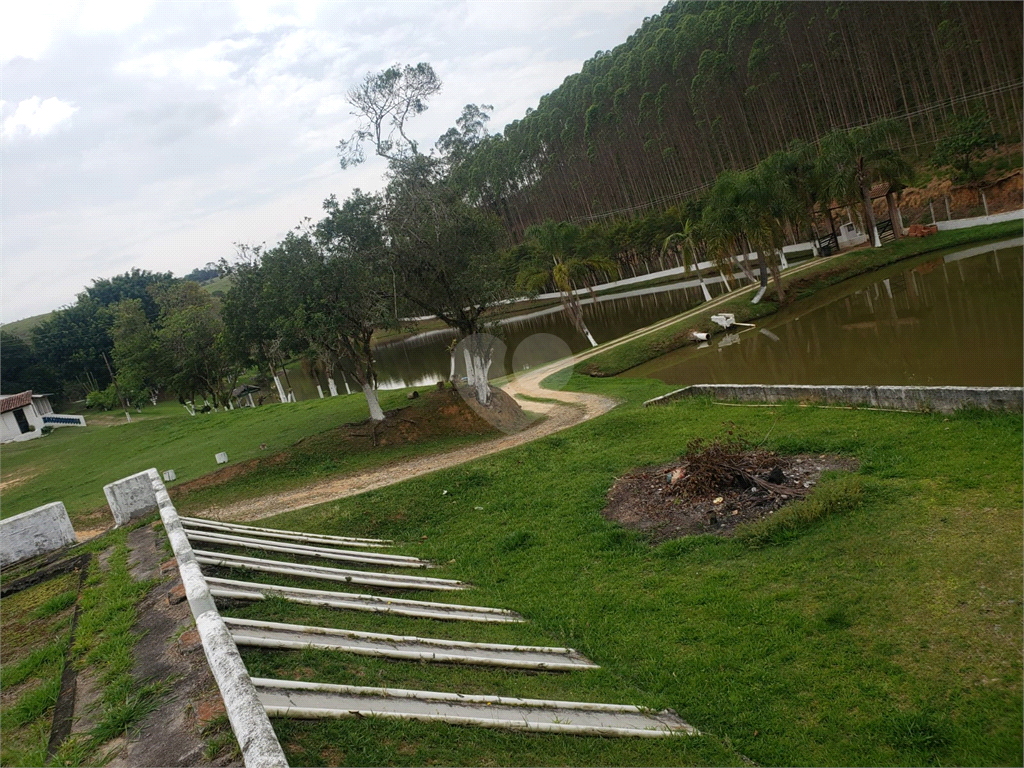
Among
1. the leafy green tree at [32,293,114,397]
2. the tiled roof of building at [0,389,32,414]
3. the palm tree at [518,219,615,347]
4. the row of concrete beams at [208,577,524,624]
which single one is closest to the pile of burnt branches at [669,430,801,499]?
the row of concrete beams at [208,577,524,624]

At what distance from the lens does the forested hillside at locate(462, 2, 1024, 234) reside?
46906 mm

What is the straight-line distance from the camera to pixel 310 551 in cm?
948

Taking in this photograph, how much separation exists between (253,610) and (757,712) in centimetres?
465

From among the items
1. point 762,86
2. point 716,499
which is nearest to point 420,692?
point 716,499

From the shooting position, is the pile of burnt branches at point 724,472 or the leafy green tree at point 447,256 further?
the leafy green tree at point 447,256

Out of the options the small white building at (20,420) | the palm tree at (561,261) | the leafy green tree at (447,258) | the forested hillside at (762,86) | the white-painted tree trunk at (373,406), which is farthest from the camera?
the forested hillside at (762,86)

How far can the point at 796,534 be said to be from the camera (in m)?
7.73

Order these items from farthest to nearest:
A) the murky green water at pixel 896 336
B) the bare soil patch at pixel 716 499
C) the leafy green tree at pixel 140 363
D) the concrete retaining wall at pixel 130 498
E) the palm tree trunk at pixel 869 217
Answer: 1. the leafy green tree at pixel 140 363
2. the palm tree trunk at pixel 869 217
3. the murky green water at pixel 896 336
4. the concrete retaining wall at pixel 130 498
5. the bare soil patch at pixel 716 499

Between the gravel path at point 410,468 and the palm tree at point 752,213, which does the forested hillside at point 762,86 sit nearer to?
the palm tree at point 752,213

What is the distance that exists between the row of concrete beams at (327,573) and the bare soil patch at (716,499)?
278cm

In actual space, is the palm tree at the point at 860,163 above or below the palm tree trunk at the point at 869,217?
above

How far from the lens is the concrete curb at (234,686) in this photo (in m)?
3.50


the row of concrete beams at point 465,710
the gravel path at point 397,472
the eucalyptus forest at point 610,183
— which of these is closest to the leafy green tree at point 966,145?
the eucalyptus forest at point 610,183

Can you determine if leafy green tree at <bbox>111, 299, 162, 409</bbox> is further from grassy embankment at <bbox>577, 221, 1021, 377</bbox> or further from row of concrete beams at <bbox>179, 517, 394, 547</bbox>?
row of concrete beams at <bbox>179, 517, 394, 547</bbox>
